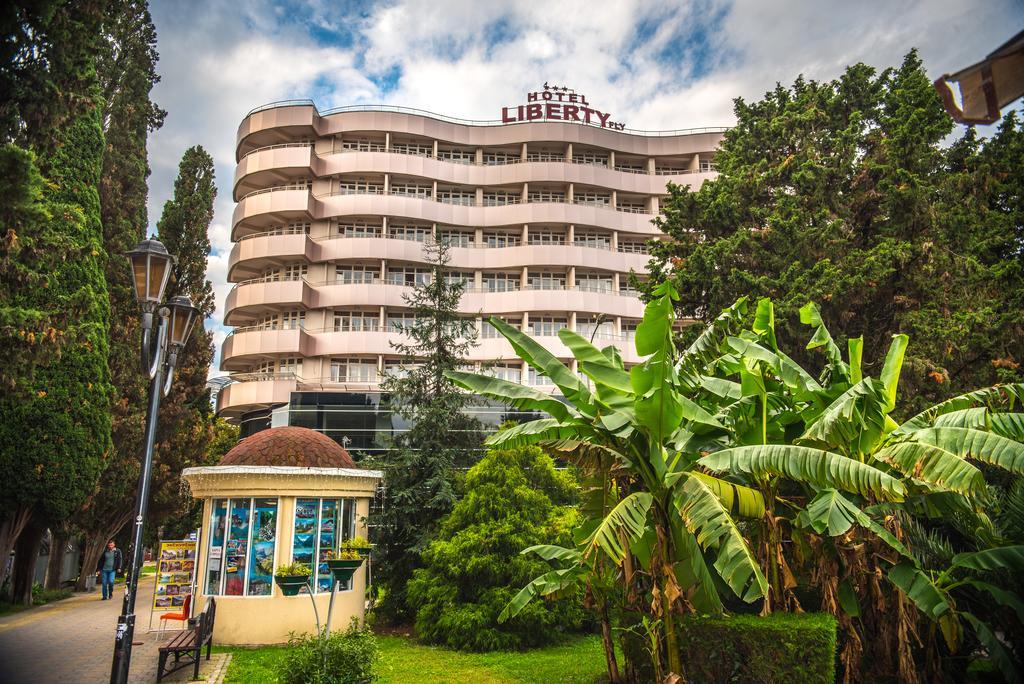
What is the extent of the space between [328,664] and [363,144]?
140ft

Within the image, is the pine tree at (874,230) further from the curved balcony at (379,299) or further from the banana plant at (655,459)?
the curved balcony at (379,299)

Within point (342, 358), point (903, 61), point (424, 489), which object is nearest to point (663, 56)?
point (903, 61)

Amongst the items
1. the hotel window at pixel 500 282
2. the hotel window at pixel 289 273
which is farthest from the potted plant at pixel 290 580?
the hotel window at pixel 289 273

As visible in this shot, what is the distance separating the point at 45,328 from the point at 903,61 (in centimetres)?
2406

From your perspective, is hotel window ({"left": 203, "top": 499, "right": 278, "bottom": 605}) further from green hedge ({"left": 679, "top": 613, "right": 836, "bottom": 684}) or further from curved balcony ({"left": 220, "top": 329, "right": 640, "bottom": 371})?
curved balcony ({"left": 220, "top": 329, "right": 640, "bottom": 371})

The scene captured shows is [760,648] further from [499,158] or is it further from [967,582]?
[499,158]

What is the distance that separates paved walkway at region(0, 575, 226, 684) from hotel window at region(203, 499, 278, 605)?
155 centimetres

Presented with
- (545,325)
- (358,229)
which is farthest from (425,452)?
(358,229)

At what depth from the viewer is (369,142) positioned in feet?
154

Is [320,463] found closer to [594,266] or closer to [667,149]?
[594,266]

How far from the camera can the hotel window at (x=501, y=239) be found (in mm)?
47188

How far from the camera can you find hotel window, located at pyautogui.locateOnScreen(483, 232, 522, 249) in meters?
47.2

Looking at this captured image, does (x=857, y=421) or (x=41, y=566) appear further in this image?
(x=41, y=566)

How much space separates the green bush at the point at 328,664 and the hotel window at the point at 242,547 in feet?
19.5
